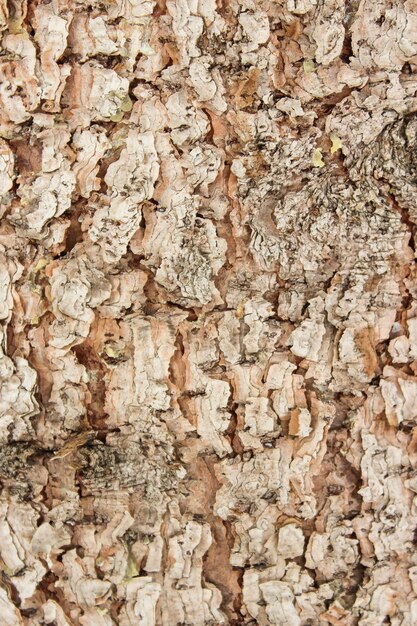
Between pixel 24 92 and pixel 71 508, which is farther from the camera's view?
pixel 71 508

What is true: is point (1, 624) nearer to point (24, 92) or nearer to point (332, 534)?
point (332, 534)

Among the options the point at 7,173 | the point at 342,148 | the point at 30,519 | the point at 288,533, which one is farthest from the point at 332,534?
the point at 7,173

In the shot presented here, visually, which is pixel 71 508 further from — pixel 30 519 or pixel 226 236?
pixel 226 236

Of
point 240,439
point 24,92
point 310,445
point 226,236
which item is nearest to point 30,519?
point 240,439

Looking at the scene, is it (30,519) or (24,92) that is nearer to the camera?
(24,92)

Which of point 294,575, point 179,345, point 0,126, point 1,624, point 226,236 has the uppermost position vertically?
point 0,126

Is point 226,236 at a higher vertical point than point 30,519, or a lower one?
higher
